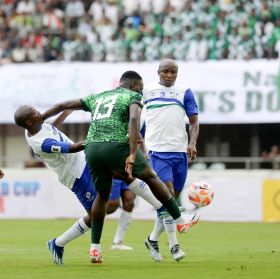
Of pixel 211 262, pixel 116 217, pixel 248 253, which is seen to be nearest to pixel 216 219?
pixel 116 217

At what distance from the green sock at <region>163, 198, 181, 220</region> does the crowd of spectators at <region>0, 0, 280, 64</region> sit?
16.4 metres

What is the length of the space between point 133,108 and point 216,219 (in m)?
14.5

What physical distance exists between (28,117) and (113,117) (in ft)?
3.62

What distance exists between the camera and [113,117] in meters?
12.0

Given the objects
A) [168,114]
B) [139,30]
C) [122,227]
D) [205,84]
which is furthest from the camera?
[139,30]

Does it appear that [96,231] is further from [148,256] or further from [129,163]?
[148,256]

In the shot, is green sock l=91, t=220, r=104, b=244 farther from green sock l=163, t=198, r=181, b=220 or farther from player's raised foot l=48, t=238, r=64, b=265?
green sock l=163, t=198, r=181, b=220

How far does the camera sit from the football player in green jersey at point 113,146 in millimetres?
11926

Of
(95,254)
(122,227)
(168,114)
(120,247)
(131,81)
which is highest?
(131,81)

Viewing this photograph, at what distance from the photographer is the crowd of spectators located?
28828 mm

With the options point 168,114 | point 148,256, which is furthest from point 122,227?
Answer: point 168,114

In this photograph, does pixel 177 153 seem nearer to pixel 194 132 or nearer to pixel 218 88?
pixel 194 132

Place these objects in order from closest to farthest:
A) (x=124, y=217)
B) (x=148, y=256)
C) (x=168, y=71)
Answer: (x=168, y=71)
(x=148, y=256)
(x=124, y=217)

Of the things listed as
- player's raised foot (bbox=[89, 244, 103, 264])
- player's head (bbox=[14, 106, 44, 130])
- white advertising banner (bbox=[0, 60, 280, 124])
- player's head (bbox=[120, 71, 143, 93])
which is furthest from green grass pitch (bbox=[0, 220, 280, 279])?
white advertising banner (bbox=[0, 60, 280, 124])
